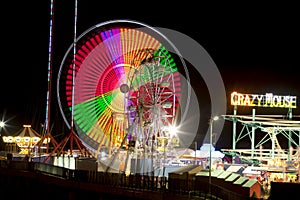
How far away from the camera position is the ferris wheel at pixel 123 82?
3684cm

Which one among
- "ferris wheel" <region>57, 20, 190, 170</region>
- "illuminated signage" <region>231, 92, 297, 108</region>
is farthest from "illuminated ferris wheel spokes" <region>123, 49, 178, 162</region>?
"illuminated signage" <region>231, 92, 297, 108</region>

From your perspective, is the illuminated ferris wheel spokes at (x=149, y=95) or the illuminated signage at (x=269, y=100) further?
the illuminated signage at (x=269, y=100)

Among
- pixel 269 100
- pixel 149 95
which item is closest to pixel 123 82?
pixel 149 95

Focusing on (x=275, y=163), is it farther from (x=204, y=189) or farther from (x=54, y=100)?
(x=54, y=100)

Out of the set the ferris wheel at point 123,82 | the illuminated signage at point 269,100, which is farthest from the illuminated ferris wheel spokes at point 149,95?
the illuminated signage at point 269,100

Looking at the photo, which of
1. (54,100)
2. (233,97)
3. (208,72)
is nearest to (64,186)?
(233,97)

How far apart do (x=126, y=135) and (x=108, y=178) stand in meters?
11.4

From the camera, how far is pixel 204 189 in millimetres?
21516

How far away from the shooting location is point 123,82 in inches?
1467

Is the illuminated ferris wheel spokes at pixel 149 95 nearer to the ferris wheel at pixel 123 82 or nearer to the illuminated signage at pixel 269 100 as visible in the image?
the ferris wheel at pixel 123 82

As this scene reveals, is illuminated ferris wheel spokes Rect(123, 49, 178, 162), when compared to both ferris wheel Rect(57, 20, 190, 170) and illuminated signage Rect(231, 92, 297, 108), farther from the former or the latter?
illuminated signage Rect(231, 92, 297, 108)

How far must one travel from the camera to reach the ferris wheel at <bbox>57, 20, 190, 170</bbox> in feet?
121

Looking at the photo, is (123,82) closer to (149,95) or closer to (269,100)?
(149,95)

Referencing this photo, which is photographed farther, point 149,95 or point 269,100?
point 269,100
